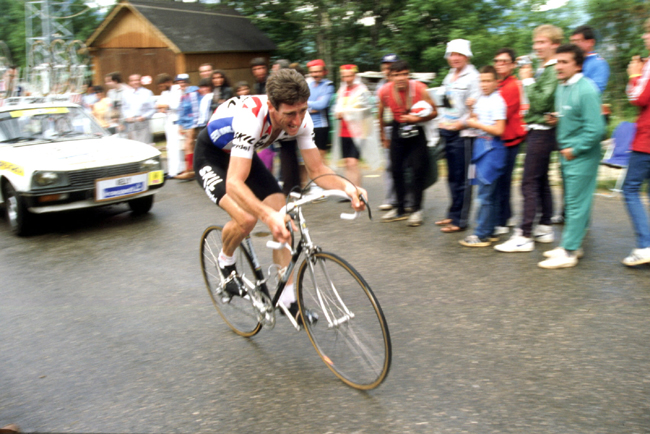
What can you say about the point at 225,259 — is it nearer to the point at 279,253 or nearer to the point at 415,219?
the point at 279,253

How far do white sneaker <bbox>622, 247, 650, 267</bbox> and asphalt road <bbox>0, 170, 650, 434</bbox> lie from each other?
92 mm

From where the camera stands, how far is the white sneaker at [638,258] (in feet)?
17.1

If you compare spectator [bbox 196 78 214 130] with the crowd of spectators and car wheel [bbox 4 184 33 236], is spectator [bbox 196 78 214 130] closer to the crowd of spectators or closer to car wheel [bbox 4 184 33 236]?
the crowd of spectators

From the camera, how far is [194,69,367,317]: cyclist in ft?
11.1

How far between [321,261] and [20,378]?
7.28 feet

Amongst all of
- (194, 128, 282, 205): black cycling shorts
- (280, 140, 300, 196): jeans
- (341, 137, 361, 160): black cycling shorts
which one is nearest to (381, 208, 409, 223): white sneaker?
(341, 137, 361, 160): black cycling shorts

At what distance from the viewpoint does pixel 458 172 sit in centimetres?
680

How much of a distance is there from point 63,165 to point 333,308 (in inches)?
208

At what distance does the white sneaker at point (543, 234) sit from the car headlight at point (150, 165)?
5.11m

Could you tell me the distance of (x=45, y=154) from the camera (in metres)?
7.62

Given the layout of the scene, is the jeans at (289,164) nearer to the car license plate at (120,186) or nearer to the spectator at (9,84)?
the car license plate at (120,186)

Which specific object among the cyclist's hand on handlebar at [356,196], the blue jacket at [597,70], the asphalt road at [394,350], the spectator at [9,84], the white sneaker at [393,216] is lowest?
the asphalt road at [394,350]

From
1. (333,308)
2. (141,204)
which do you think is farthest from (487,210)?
(141,204)

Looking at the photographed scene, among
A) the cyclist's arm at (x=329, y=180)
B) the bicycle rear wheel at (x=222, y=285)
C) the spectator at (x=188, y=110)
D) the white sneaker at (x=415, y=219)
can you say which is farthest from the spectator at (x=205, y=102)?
the cyclist's arm at (x=329, y=180)
